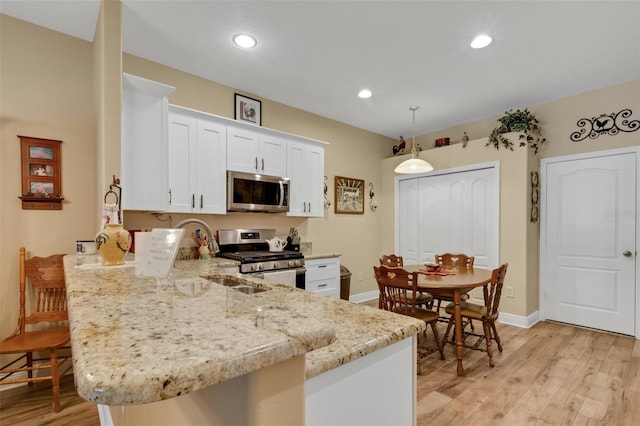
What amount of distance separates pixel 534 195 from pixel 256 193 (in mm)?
3506

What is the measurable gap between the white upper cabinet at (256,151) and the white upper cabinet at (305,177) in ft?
0.43

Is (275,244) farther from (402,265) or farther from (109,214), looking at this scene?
(109,214)

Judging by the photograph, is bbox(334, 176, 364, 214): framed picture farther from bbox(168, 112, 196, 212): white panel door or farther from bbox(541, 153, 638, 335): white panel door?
bbox(541, 153, 638, 335): white panel door

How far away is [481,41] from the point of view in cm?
271

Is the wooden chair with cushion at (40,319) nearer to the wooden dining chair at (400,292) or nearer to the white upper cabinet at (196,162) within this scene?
the white upper cabinet at (196,162)

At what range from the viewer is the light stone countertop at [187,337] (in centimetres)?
39

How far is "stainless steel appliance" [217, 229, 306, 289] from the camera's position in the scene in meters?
3.02

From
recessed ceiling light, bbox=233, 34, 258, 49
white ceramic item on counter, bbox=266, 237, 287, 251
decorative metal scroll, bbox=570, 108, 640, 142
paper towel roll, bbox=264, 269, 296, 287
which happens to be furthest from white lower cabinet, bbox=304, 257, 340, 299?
decorative metal scroll, bbox=570, 108, 640, 142


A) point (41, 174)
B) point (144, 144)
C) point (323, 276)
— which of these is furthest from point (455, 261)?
point (41, 174)

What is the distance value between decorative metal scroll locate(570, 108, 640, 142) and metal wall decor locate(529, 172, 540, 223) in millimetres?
596

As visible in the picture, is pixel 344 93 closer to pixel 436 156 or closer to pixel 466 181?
pixel 436 156

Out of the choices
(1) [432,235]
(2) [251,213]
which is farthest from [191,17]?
(1) [432,235]

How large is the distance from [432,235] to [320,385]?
448 cm

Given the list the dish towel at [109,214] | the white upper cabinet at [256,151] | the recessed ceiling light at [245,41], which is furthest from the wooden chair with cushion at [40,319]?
the recessed ceiling light at [245,41]
